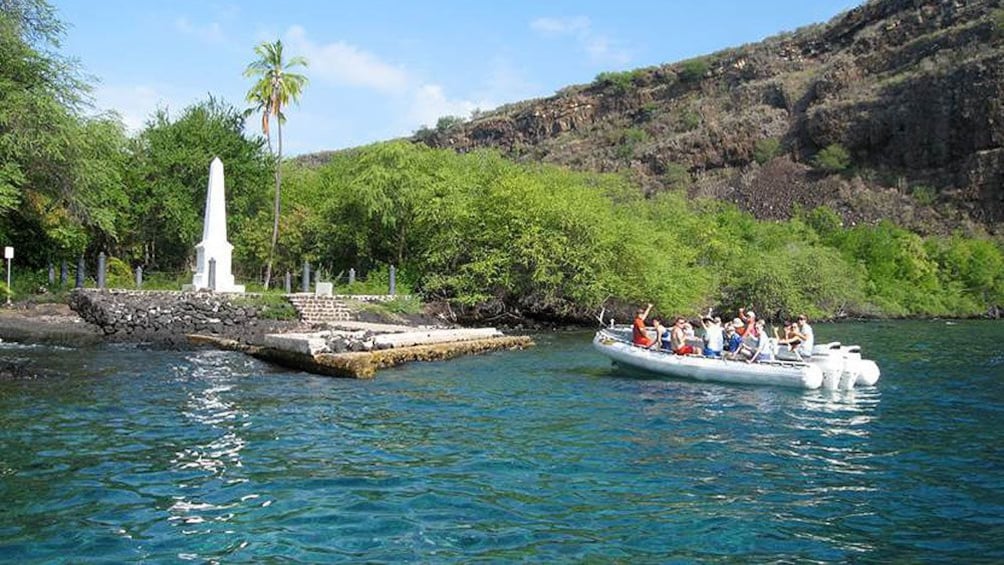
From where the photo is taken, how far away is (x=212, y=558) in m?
7.89

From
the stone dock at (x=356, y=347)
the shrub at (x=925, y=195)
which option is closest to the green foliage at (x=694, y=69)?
the shrub at (x=925, y=195)

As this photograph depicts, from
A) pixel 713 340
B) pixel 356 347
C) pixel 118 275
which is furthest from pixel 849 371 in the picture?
pixel 118 275

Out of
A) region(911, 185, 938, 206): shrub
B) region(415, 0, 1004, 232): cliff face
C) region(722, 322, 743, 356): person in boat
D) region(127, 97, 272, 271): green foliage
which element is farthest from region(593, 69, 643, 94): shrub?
region(722, 322, 743, 356): person in boat

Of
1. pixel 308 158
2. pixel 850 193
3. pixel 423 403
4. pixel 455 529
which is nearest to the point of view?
pixel 455 529

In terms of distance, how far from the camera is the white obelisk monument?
1400 inches

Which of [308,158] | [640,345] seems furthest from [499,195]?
[308,158]

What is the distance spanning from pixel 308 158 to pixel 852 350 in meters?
131

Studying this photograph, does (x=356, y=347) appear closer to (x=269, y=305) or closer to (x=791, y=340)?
(x=269, y=305)

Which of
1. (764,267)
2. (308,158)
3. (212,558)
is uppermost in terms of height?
(308,158)

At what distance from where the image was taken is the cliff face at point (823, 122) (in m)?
85.8

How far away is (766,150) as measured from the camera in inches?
4161

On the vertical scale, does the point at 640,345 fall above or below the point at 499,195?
below

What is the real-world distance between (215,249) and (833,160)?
79.9 meters

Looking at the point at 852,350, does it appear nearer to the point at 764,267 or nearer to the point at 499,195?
the point at 499,195
